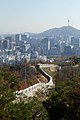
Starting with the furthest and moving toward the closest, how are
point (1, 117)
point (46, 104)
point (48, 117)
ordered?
point (46, 104) < point (48, 117) < point (1, 117)

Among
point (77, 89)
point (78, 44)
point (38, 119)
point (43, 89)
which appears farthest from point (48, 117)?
point (78, 44)

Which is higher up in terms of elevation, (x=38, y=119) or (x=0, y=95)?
(x=0, y=95)

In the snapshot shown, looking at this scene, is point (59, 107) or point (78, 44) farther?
point (78, 44)

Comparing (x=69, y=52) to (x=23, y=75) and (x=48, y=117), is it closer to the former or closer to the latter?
(x=23, y=75)

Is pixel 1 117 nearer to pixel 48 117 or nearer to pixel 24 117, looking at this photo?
pixel 24 117

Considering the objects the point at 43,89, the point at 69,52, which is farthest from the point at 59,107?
the point at 69,52

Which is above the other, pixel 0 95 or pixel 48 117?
pixel 0 95

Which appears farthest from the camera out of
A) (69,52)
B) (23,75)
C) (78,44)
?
(78,44)

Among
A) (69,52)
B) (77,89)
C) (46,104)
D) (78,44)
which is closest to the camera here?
(77,89)

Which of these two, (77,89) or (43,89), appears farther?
(43,89)
